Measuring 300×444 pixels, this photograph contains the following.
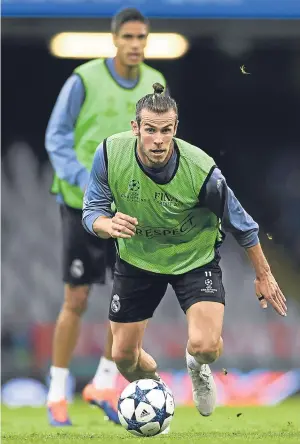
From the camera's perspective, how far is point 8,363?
34.3 ft

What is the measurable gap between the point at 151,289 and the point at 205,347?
0.50m

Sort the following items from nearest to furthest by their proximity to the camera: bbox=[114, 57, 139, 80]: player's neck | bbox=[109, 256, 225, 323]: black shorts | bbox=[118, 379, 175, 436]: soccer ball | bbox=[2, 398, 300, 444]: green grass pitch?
bbox=[118, 379, 175, 436]: soccer ball < bbox=[109, 256, 225, 323]: black shorts < bbox=[2, 398, 300, 444]: green grass pitch < bbox=[114, 57, 139, 80]: player's neck

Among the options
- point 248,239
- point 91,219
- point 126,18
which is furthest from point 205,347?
point 126,18

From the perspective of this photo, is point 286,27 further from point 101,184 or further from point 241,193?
point 101,184

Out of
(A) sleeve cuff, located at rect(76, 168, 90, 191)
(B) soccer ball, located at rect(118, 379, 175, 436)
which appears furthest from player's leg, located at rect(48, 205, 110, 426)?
(B) soccer ball, located at rect(118, 379, 175, 436)

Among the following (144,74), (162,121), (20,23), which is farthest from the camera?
(20,23)

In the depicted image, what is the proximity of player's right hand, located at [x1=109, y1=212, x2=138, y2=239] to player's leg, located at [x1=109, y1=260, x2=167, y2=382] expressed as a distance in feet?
2.80

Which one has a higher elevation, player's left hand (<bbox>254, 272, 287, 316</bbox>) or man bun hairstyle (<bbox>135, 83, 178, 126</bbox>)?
man bun hairstyle (<bbox>135, 83, 178, 126</bbox>)

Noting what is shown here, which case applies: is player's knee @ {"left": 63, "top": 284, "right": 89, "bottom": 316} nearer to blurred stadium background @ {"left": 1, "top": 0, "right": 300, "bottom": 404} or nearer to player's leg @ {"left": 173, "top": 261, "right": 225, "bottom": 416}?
blurred stadium background @ {"left": 1, "top": 0, "right": 300, "bottom": 404}

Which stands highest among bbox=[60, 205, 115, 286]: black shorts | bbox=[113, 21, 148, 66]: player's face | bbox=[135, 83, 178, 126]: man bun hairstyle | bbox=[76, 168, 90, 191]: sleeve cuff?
bbox=[113, 21, 148, 66]: player's face

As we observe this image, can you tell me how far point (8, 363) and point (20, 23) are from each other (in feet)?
8.70

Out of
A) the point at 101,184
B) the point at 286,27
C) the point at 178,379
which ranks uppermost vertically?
the point at 286,27

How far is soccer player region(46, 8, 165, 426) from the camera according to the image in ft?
30.5

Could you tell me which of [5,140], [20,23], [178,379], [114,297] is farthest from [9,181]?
[114,297]
